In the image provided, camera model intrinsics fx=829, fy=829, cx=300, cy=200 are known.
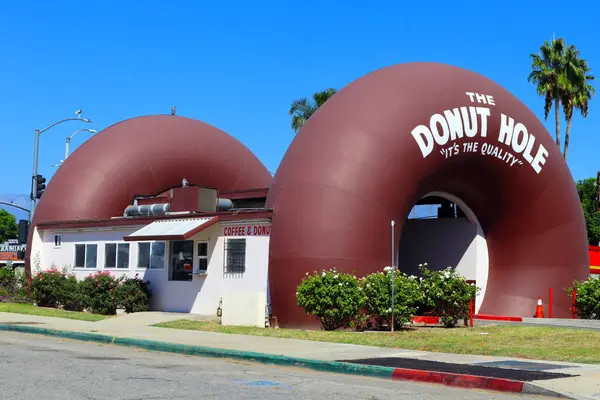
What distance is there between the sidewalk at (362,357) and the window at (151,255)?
226 inches

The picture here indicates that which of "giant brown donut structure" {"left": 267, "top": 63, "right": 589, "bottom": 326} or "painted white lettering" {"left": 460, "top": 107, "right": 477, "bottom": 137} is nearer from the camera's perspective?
"giant brown donut structure" {"left": 267, "top": 63, "right": 589, "bottom": 326}

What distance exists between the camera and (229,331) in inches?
808

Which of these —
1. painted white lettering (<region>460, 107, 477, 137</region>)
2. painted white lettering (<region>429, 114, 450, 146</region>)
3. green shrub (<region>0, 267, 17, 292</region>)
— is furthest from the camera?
green shrub (<region>0, 267, 17, 292</region>)

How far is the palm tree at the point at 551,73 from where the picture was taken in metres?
56.8

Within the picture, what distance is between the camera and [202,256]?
26359 millimetres

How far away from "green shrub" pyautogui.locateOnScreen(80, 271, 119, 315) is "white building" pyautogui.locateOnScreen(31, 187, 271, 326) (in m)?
1.18

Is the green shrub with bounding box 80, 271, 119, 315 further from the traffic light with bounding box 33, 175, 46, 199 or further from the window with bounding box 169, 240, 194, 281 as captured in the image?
the traffic light with bounding box 33, 175, 46, 199

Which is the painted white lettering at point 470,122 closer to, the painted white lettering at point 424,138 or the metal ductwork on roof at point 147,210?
the painted white lettering at point 424,138

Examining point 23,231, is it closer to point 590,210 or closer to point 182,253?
point 182,253

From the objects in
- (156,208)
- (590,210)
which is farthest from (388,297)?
(590,210)

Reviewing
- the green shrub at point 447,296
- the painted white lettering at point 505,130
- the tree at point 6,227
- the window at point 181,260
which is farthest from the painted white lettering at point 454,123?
the tree at point 6,227

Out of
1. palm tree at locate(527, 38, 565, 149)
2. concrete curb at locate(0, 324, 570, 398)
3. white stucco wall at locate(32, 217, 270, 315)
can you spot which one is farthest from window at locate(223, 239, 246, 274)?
palm tree at locate(527, 38, 565, 149)

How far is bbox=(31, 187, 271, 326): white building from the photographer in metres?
23.7

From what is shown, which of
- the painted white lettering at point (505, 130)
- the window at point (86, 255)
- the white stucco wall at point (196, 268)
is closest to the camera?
the white stucco wall at point (196, 268)
